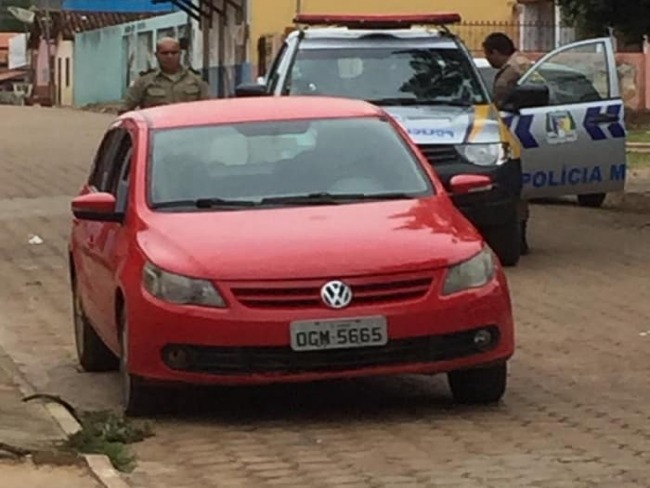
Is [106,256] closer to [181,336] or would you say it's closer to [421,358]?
[181,336]

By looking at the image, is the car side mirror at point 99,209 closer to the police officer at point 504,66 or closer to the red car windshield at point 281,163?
the red car windshield at point 281,163

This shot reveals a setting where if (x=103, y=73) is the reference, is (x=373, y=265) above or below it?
above

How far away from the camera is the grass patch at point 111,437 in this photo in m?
8.19

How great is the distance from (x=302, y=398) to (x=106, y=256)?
4.05ft

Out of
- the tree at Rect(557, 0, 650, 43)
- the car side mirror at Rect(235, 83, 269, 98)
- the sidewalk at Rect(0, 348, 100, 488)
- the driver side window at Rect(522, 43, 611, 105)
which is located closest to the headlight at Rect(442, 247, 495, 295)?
the sidewalk at Rect(0, 348, 100, 488)

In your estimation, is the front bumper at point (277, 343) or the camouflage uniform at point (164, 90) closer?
the front bumper at point (277, 343)

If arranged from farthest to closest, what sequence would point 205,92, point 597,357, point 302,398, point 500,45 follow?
point 500,45
point 205,92
point 597,357
point 302,398

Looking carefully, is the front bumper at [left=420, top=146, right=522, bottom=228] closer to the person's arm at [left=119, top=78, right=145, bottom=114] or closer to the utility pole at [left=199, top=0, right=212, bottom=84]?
the person's arm at [left=119, top=78, right=145, bottom=114]

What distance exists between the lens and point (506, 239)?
14.6 metres

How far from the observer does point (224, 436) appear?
8766 mm

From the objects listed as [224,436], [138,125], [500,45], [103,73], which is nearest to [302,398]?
[224,436]

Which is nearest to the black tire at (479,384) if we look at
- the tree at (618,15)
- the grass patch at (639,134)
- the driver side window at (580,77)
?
the driver side window at (580,77)

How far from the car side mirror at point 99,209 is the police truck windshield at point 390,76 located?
5445mm

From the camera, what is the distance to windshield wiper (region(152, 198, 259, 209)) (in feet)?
30.9
